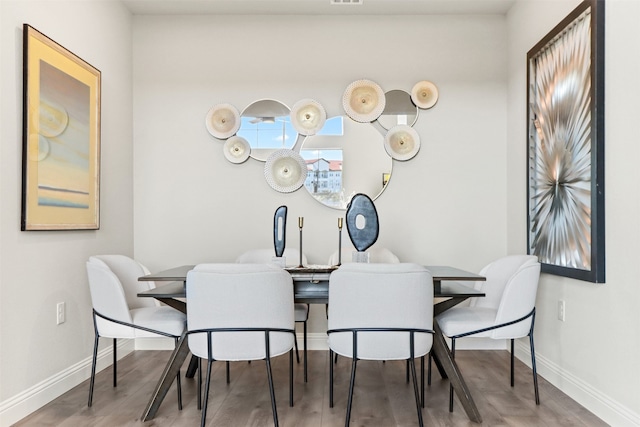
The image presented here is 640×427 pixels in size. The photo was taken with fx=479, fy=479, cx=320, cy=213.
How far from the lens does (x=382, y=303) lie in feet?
6.77

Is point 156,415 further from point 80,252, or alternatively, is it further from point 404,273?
point 404,273

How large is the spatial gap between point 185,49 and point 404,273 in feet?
9.15

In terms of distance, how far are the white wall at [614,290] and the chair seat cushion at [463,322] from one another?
0.51m

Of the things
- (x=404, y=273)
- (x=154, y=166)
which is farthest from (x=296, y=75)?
(x=404, y=273)

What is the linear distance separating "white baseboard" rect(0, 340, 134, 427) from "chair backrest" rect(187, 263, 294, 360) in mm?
1025

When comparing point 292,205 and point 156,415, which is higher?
point 292,205

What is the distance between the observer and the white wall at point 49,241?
235 cm

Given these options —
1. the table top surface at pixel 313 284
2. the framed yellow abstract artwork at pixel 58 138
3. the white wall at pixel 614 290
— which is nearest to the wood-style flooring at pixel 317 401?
the white wall at pixel 614 290

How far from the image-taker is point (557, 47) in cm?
294

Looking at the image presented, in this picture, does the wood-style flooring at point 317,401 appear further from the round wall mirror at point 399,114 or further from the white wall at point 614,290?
the round wall mirror at point 399,114

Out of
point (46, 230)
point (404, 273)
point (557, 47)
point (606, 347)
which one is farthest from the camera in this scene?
point (557, 47)

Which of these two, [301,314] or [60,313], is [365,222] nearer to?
[301,314]

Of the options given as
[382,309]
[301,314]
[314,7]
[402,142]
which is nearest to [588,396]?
[382,309]

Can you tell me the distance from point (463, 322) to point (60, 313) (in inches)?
89.3
